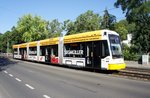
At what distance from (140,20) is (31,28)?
1877 inches

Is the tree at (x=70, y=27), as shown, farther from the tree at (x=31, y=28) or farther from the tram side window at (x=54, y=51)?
the tram side window at (x=54, y=51)

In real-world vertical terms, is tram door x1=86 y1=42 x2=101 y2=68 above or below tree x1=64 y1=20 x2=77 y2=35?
below

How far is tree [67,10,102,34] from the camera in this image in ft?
267

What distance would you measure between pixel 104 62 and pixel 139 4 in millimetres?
35754

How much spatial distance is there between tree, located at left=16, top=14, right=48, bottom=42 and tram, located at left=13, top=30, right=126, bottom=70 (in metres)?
58.3

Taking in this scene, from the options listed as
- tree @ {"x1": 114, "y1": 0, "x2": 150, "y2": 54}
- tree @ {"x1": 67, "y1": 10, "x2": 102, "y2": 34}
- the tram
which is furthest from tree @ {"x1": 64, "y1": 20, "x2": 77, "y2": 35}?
the tram

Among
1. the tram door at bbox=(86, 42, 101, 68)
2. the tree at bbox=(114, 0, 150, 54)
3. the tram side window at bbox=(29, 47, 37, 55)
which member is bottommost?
the tram door at bbox=(86, 42, 101, 68)

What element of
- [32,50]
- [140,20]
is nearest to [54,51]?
[32,50]

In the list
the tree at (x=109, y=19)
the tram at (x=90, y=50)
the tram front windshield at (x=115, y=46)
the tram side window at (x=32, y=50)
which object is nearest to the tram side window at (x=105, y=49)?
the tram at (x=90, y=50)

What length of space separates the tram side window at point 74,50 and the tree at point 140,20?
22950 mm

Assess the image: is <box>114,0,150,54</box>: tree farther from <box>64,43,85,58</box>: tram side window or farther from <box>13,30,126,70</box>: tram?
<box>64,43,85,58</box>: tram side window

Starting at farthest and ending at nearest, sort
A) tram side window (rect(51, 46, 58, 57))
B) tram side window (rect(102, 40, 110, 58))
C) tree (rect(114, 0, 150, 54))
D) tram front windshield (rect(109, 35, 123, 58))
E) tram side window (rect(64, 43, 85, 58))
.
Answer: tree (rect(114, 0, 150, 54)) → tram side window (rect(51, 46, 58, 57)) → tram side window (rect(64, 43, 85, 58)) → tram front windshield (rect(109, 35, 123, 58)) → tram side window (rect(102, 40, 110, 58))

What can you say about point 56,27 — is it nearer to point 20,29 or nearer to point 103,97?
point 20,29

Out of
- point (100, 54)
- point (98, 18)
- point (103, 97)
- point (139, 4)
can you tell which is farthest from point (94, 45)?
point (98, 18)
